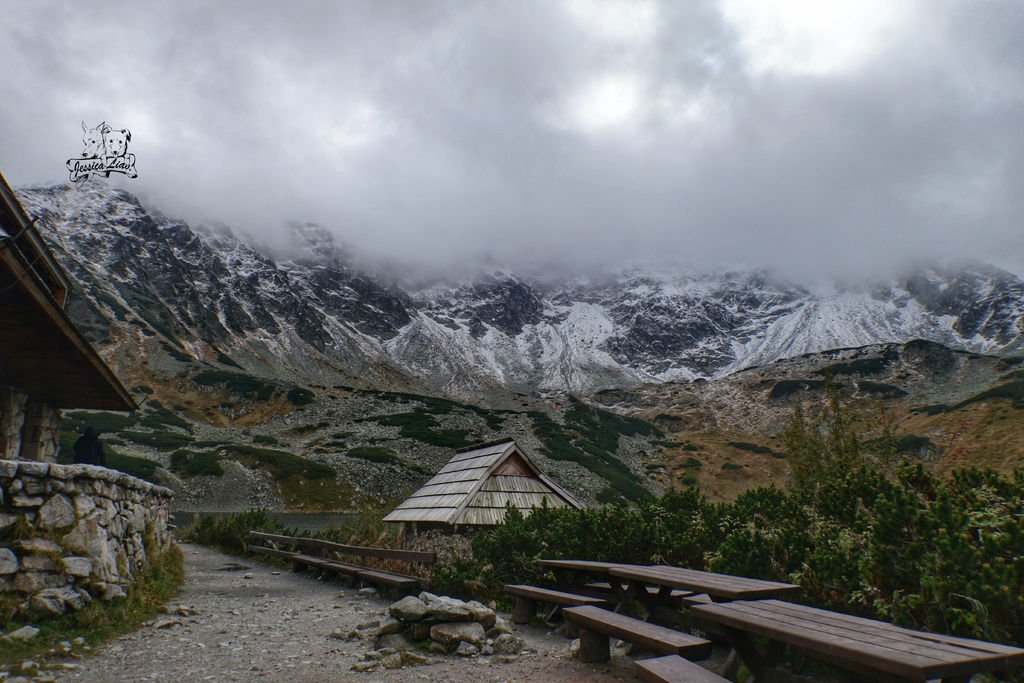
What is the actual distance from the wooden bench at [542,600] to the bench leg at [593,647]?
1.00 metres

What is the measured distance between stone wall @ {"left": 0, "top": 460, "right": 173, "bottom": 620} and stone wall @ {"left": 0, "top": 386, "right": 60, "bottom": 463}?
4473mm

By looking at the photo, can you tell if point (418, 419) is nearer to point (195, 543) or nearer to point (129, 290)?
point (195, 543)

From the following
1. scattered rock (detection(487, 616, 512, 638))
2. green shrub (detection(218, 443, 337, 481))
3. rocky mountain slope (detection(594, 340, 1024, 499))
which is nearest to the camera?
scattered rock (detection(487, 616, 512, 638))

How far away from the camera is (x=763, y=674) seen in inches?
177

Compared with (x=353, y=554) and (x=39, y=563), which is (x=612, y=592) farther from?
(x=353, y=554)

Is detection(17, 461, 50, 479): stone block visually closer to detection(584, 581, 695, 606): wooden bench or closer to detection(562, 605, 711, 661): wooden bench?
detection(562, 605, 711, 661): wooden bench

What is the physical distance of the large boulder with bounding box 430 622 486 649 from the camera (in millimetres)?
6684

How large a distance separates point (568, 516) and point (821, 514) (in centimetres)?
374

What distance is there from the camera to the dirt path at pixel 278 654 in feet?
18.6

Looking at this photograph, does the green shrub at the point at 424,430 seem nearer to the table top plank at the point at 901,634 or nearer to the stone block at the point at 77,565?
the stone block at the point at 77,565

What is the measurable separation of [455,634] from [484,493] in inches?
270

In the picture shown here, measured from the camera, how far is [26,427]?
1338cm

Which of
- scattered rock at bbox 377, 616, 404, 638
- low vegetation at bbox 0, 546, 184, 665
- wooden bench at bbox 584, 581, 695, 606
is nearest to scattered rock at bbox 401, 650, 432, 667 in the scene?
scattered rock at bbox 377, 616, 404, 638

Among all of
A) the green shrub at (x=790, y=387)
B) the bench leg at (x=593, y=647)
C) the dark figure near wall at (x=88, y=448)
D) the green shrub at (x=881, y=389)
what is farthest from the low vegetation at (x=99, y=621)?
the green shrub at (x=790, y=387)
